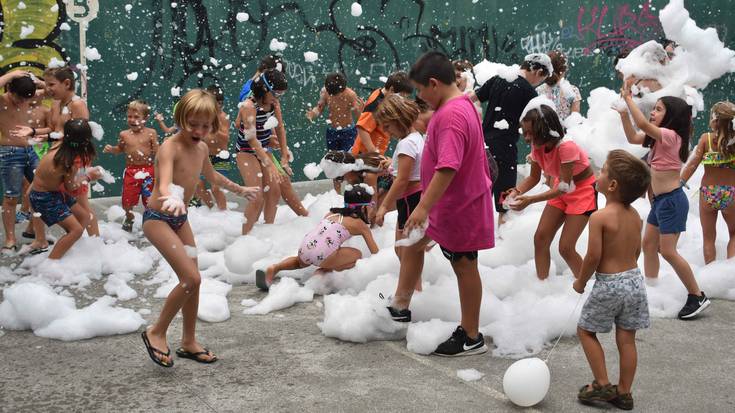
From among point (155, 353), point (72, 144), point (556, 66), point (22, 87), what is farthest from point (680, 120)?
point (22, 87)

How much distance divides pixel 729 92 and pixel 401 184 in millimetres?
11534

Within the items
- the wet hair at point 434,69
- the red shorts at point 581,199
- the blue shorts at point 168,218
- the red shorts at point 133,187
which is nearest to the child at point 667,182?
the red shorts at point 581,199

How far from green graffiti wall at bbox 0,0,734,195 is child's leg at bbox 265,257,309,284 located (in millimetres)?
4513

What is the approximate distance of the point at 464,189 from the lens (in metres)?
4.34

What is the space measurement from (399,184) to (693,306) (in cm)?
204

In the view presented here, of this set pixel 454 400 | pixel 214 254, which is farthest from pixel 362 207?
pixel 454 400

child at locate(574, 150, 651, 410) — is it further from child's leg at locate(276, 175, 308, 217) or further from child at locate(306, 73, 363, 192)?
child at locate(306, 73, 363, 192)

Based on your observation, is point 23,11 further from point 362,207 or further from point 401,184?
point 401,184

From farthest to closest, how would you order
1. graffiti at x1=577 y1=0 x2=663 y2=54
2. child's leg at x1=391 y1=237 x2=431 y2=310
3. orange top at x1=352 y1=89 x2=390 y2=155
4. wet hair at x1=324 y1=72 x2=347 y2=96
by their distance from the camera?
graffiti at x1=577 y1=0 x2=663 y2=54, wet hair at x1=324 y1=72 x2=347 y2=96, orange top at x1=352 y1=89 x2=390 y2=155, child's leg at x1=391 y1=237 x2=431 y2=310

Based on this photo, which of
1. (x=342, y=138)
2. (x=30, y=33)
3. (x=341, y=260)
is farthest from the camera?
(x=342, y=138)

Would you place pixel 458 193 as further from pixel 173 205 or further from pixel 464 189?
pixel 173 205

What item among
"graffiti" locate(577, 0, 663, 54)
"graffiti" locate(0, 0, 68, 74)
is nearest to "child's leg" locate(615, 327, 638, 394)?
"graffiti" locate(0, 0, 68, 74)

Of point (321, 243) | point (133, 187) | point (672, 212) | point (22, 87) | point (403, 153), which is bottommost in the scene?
point (133, 187)

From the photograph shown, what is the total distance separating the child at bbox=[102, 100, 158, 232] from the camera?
766cm
